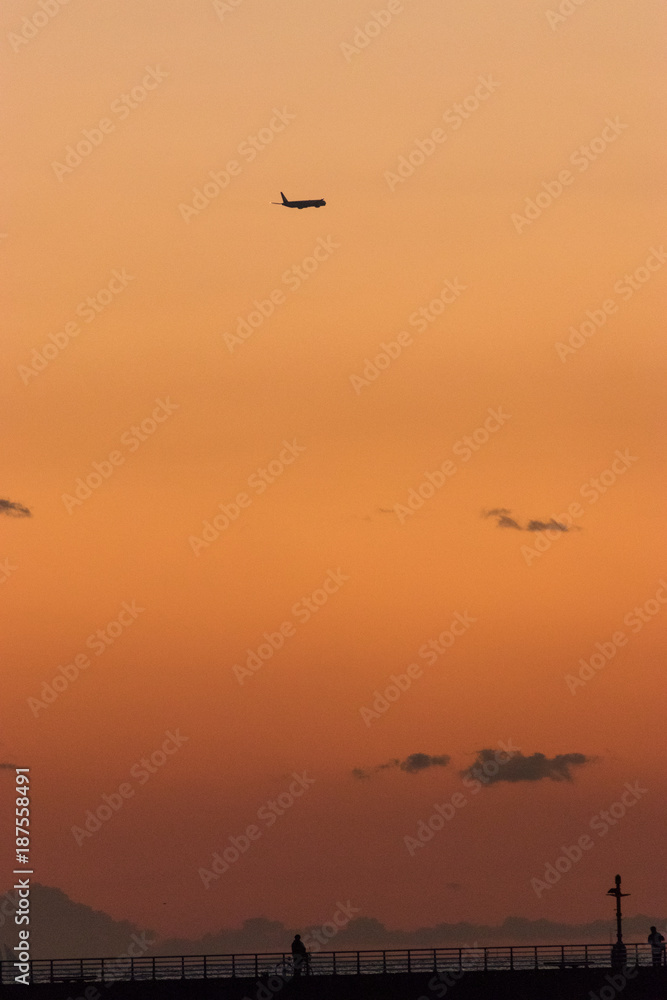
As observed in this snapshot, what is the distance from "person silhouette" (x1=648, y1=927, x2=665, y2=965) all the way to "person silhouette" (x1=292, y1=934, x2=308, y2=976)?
15.8 meters

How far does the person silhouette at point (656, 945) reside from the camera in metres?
84.1

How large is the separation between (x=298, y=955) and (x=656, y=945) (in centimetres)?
1621

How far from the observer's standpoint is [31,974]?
260 feet

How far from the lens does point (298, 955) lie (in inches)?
3177

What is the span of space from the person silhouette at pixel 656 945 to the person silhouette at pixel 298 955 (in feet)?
51.9

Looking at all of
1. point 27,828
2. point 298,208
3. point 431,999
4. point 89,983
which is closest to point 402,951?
point 431,999

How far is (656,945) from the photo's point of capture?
83.8m

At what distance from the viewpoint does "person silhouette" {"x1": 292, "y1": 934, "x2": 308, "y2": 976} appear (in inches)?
3172

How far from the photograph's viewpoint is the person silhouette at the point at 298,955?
80562 millimetres

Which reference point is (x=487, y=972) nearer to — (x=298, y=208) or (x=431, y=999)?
(x=431, y=999)

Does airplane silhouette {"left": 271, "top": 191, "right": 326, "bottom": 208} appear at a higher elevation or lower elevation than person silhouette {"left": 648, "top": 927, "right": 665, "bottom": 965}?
higher

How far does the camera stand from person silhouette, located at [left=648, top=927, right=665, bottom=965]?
8406cm

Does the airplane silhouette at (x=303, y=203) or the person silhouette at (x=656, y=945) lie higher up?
the airplane silhouette at (x=303, y=203)

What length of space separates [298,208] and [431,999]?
76395 millimetres
